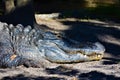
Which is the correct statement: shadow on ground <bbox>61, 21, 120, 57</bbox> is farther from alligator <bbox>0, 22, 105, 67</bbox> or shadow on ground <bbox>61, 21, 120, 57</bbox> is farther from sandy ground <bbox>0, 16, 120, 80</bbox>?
alligator <bbox>0, 22, 105, 67</bbox>

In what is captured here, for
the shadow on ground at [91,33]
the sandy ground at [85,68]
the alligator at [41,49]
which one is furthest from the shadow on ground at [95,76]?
the shadow on ground at [91,33]

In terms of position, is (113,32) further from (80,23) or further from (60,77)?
(60,77)

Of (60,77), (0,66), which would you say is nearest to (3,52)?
(0,66)

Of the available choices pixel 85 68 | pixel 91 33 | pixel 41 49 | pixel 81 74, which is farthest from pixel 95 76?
pixel 91 33

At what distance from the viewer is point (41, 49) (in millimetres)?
7309

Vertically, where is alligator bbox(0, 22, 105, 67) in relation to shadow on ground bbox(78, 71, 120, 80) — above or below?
above

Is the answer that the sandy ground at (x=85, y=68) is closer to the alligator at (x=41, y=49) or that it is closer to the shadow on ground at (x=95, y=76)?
the shadow on ground at (x=95, y=76)

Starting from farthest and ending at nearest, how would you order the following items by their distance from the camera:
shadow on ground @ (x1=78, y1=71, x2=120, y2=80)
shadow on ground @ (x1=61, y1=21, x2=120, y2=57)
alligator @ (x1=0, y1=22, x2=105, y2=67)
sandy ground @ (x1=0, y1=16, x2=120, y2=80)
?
shadow on ground @ (x1=61, y1=21, x2=120, y2=57)
alligator @ (x1=0, y1=22, x2=105, y2=67)
sandy ground @ (x1=0, y1=16, x2=120, y2=80)
shadow on ground @ (x1=78, y1=71, x2=120, y2=80)

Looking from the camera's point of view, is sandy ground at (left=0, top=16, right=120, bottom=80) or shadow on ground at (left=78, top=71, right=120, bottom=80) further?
sandy ground at (left=0, top=16, right=120, bottom=80)

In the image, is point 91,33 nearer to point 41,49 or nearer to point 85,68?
point 41,49

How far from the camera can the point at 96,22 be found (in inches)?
458

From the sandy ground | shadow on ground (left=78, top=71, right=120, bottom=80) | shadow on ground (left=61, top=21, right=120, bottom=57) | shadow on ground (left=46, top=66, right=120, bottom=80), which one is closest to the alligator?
the sandy ground

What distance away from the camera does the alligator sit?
7230 mm

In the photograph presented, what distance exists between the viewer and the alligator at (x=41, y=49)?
7.23 m
